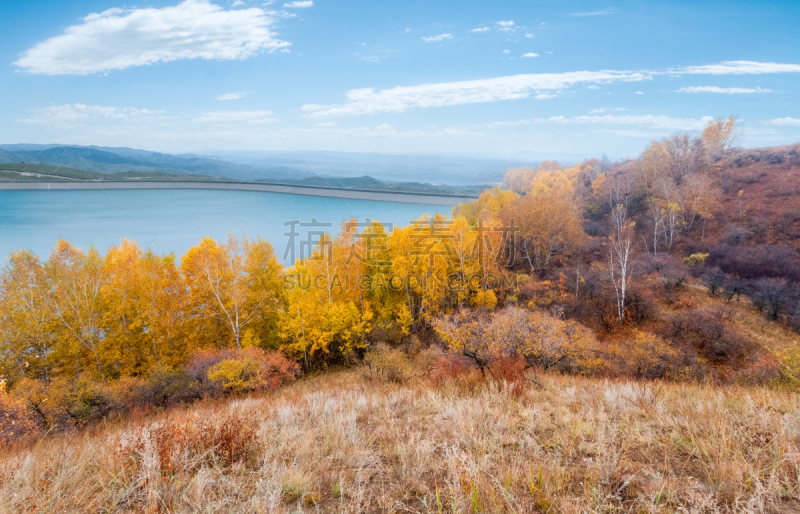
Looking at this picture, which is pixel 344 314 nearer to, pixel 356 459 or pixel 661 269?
pixel 356 459

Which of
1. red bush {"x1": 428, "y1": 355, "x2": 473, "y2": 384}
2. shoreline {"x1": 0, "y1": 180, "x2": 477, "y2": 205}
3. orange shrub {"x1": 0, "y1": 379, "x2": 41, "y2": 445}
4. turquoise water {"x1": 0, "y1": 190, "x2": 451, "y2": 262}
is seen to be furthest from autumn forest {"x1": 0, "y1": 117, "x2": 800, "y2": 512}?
shoreline {"x1": 0, "y1": 180, "x2": 477, "y2": 205}

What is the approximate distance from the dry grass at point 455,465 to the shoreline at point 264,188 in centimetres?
10849

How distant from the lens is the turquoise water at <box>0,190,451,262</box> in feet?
284

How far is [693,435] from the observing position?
3922mm

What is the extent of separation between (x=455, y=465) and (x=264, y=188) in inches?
6406

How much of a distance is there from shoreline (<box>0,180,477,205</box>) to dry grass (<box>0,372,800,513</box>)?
10849cm

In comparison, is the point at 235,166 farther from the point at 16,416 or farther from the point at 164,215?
the point at 16,416

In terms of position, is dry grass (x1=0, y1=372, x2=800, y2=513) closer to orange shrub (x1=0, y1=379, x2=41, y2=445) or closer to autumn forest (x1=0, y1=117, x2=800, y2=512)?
autumn forest (x1=0, y1=117, x2=800, y2=512)

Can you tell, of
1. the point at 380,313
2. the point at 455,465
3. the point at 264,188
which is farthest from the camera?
the point at 264,188

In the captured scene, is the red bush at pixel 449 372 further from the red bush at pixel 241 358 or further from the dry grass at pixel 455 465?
the red bush at pixel 241 358

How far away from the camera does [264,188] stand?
150625 millimetres

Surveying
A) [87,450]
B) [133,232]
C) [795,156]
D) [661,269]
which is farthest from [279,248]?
[795,156]

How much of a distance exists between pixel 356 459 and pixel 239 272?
87.8 ft

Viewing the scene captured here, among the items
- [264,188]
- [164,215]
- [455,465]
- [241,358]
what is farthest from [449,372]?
[264,188]
